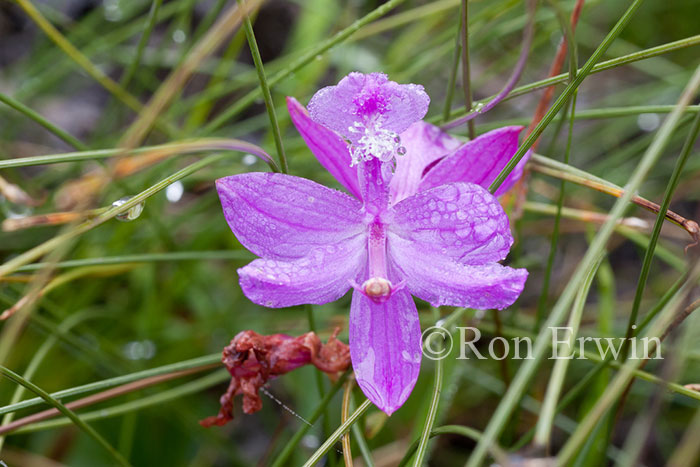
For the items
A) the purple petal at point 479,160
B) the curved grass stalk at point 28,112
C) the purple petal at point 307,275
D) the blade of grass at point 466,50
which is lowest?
the purple petal at point 307,275

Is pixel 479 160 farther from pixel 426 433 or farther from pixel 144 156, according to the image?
pixel 144 156

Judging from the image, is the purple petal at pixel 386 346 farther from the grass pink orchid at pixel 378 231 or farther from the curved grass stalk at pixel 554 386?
the curved grass stalk at pixel 554 386

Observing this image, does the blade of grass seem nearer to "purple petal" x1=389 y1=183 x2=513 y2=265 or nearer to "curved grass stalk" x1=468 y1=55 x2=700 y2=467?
"purple petal" x1=389 y1=183 x2=513 y2=265

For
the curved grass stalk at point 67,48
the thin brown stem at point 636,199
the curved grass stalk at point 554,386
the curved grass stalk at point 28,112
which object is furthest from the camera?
the curved grass stalk at point 67,48

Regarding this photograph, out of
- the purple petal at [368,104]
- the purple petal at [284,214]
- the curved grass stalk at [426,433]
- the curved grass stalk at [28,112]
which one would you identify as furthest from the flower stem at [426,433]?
the curved grass stalk at [28,112]

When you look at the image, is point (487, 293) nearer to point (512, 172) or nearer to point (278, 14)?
point (512, 172)

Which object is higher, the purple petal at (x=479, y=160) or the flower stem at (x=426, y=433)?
the purple petal at (x=479, y=160)

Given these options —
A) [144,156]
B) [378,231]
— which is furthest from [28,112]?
[378,231]
